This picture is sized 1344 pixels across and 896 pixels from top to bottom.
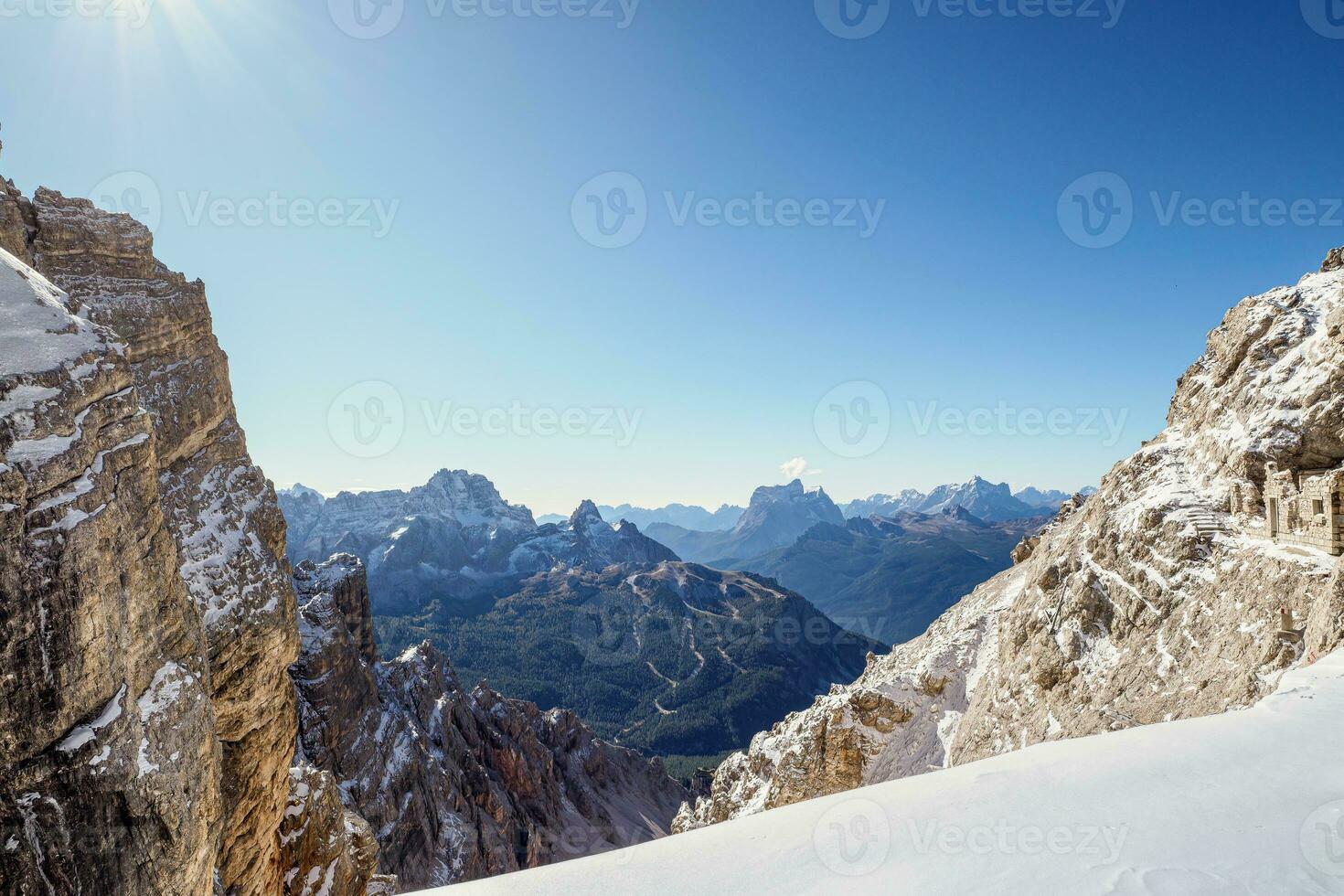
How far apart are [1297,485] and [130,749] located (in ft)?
117

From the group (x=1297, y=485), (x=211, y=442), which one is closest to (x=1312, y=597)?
(x=1297, y=485)

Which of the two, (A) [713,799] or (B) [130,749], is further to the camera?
(A) [713,799]

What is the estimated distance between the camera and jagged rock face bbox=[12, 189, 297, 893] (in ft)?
59.8

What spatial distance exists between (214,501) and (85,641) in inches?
627

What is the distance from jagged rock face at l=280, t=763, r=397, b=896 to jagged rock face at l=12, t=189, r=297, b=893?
98cm

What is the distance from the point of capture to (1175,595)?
2497 cm

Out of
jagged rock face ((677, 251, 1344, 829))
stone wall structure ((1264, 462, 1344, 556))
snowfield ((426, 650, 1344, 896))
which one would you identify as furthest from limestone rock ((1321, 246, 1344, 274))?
snowfield ((426, 650, 1344, 896))

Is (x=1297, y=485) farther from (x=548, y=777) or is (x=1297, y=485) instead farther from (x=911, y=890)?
(x=548, y=777)

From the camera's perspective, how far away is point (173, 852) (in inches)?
371

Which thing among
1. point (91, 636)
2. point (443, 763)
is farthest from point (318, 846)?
point (443, 763)

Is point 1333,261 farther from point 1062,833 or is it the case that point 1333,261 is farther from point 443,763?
point 443,763

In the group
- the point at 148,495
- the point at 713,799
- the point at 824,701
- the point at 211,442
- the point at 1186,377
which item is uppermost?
the point at 1186,377

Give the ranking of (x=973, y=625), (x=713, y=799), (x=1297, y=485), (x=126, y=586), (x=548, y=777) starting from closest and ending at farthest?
(x=126, y=586), (x=1297, y=485), (x=973, y=625), (x=713, y=799), (x=548, y=777)

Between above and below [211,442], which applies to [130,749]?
below
